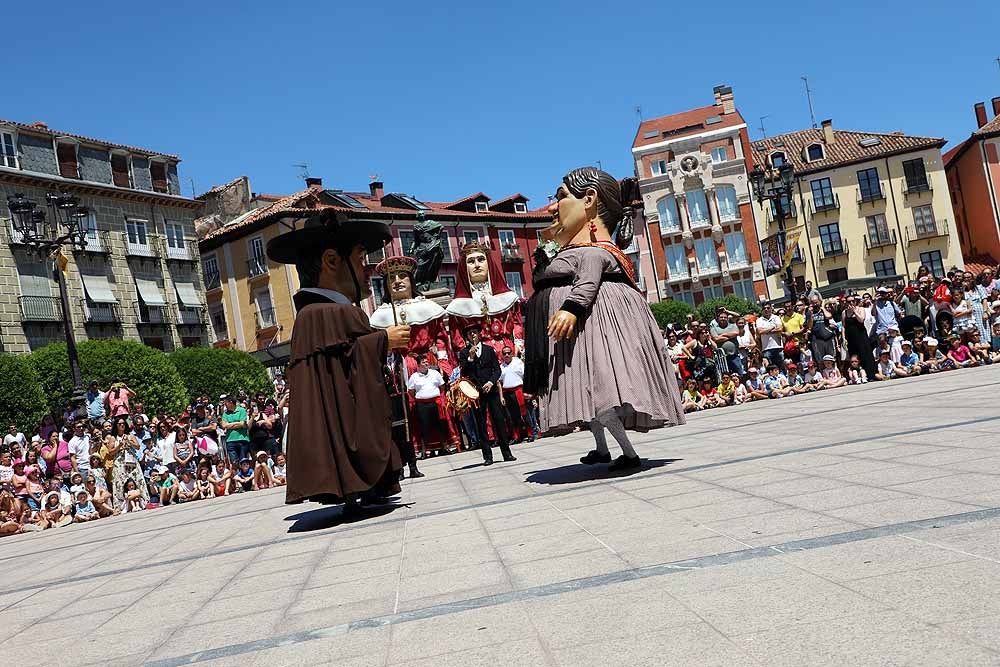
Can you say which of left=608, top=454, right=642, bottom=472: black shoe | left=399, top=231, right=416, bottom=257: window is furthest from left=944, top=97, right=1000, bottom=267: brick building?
left=608, top=454, right=642, bottom=472: black shoe

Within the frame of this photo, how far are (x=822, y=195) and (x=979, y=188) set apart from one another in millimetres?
9562

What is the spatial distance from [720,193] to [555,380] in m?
53.4

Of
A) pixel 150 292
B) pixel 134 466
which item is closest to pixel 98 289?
pixel 150 292

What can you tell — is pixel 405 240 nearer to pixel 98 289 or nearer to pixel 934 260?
pixel 98 289

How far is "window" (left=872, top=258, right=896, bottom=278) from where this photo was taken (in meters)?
54.7

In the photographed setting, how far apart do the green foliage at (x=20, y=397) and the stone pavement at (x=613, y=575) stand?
2255 centimetres

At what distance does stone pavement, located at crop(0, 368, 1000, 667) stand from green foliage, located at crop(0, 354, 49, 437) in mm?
22555

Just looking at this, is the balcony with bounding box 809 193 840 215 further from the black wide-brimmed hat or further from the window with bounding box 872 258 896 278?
the black wide-brimmed hat

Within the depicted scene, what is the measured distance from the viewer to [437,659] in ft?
8.79

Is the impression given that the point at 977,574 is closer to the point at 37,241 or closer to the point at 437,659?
the point at 437,659

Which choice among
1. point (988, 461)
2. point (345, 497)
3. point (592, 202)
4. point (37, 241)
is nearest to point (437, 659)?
point (988, 461)

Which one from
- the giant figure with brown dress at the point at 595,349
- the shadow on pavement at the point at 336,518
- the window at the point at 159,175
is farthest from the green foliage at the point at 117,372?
the giant figure with brown dress at the point at 595,349

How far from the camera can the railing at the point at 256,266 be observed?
49000mm

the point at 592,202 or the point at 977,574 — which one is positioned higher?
the point at 592,202
